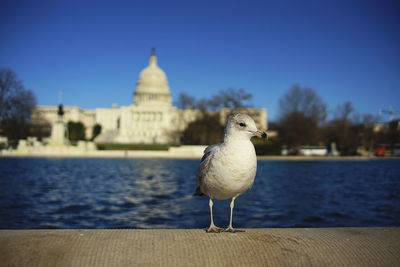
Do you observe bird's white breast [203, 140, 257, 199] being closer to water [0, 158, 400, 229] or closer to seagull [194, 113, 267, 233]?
Answer: seagull [194, 113, 267, 233]

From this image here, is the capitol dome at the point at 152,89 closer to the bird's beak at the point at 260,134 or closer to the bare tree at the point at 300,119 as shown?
the bare tree at the point at 300,119

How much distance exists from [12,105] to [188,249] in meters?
48.7

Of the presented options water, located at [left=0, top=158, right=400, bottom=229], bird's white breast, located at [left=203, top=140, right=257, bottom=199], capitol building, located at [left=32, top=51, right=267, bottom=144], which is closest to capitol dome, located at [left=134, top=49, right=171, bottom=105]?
capitol building, located at [left=32, top=51, right=267, bottom=144]

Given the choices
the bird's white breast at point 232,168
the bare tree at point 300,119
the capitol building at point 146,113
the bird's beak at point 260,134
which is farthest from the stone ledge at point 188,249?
the capitol building at point 146,113

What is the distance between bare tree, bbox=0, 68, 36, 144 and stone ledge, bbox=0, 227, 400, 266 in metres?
47.4

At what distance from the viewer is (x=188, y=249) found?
2777 millimetres

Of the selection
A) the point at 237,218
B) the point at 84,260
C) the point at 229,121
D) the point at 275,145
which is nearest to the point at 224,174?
the point at 229,121

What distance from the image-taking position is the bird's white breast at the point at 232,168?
123 inches

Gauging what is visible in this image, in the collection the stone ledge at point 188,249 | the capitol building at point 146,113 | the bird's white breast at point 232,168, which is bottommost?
the stone ledge at point 188,249

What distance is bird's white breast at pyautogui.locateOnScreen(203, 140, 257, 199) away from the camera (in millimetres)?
3117

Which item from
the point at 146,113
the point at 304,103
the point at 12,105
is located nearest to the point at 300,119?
the point at 304,103

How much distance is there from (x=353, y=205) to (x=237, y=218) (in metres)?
3.94

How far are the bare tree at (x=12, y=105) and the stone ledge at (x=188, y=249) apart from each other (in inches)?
1867

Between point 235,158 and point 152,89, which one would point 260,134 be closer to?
point 235,158
